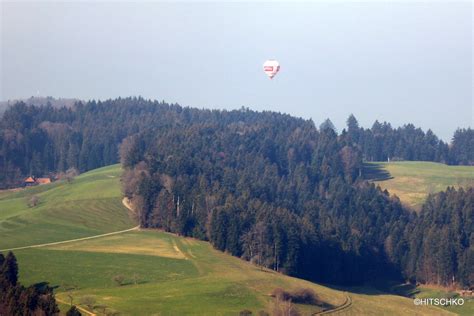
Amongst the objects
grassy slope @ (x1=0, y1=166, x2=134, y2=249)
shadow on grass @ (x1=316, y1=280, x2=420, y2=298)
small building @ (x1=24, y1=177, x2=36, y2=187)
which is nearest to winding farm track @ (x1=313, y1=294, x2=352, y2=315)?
shadow on grass @ (x1=316, y1=280, x2=420, y2=298)

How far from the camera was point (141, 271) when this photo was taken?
74812 millimetres

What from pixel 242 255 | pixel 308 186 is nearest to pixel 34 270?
pixel 242 255

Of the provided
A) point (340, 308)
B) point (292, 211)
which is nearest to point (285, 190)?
point (292, 211)

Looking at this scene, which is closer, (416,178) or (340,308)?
(340,308)

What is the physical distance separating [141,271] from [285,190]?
201 ft

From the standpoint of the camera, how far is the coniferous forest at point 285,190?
9575 cm

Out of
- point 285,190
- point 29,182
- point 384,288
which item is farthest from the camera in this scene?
point 29,182

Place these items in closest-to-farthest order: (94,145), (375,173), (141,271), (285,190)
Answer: (141,271), (285,190), (375,173), (94,145)

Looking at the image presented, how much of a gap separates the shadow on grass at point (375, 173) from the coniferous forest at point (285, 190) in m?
2.86

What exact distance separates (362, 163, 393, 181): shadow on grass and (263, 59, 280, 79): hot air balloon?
3395 cm

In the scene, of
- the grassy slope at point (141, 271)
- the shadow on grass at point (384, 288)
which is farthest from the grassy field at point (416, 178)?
the grassy slope at point (141, 271)

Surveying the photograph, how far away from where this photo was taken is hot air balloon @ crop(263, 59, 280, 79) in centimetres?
11706

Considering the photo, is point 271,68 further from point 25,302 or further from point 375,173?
point 25,302

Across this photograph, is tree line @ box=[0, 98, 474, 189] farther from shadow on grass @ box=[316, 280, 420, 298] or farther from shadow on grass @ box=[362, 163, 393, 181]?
shadow on grass @ box=[316, 280, 420, 298]
